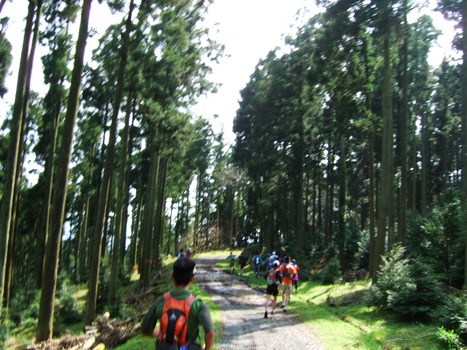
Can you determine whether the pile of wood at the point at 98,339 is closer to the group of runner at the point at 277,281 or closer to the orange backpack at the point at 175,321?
the group of runner at the point at 277,281

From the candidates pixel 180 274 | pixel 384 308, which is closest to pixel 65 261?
pixel 384 308

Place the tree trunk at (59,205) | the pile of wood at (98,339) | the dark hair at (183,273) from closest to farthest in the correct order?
1. the dark hair at (183,273)
2. the pile of wood at (98,339)
3. the tree trunk at (59,205)

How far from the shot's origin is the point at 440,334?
378 inches

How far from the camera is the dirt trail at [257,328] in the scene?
10.5 m

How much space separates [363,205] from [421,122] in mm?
14256

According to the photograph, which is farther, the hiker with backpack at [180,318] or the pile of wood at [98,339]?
the pile of wood at [98,339]

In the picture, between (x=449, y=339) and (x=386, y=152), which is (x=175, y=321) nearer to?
(x=449, y=339)

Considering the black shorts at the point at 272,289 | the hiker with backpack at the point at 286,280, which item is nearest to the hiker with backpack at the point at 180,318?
the black shorts at the point at 272,289

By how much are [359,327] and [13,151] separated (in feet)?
43.1

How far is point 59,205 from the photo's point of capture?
516 inches

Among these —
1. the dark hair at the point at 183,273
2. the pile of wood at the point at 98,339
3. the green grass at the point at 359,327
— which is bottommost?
the pile of wood at the point at 98,339

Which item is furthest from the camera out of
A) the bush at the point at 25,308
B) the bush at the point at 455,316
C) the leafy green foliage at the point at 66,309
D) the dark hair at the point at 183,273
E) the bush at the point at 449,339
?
the leafy green foliage at the point at 66,309

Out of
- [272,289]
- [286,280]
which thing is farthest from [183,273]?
[286,280]

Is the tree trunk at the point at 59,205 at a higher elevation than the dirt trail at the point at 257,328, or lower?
higher
